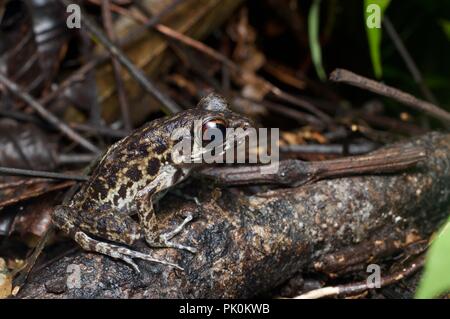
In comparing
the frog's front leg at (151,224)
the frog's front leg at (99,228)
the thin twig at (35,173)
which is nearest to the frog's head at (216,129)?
the frog's front leg at (151,224)

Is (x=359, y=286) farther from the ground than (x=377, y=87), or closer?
closer

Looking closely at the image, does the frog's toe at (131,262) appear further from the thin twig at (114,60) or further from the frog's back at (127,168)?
the thin twig at (114,60)

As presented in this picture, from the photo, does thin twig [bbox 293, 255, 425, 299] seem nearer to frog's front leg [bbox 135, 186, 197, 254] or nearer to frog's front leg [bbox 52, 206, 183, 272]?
frog's front leg [bbox 135, 186, 197, 254]

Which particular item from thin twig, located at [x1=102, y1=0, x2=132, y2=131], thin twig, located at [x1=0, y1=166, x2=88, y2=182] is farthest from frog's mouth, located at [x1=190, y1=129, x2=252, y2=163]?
thin twig, located at [x1=102, y1=0, x2=132, y2=131]

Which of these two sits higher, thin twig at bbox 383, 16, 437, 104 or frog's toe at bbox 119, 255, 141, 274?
thin twig at bbox 383, 16, 437, 104

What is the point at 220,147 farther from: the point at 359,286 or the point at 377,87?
the point at 359,286

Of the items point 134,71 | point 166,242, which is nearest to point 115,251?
point 166,242
